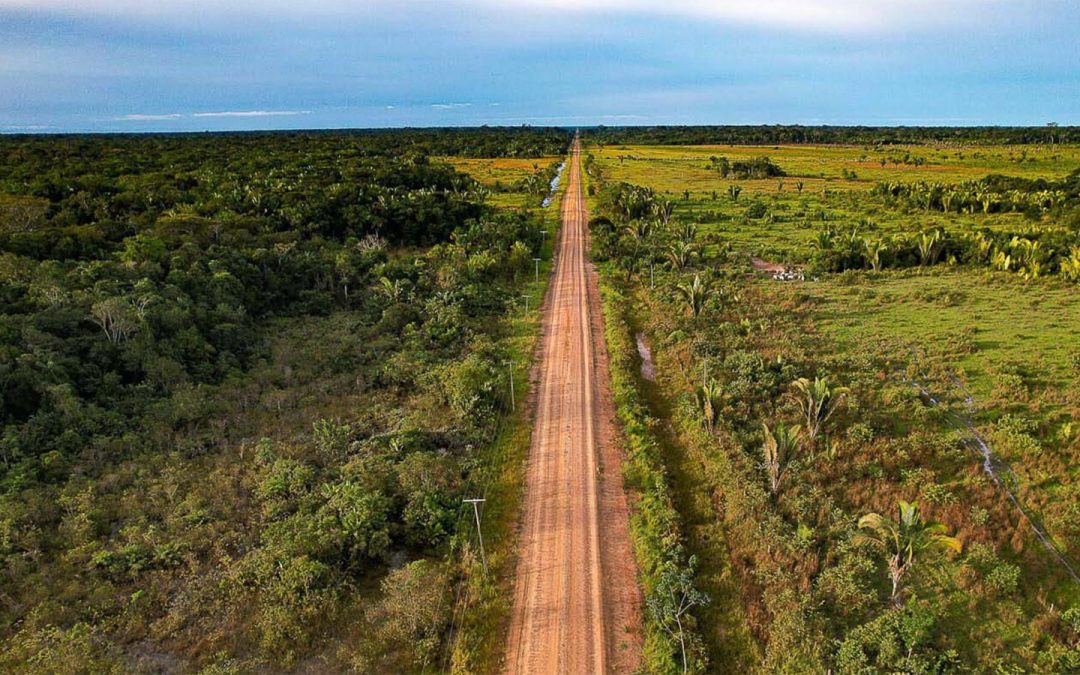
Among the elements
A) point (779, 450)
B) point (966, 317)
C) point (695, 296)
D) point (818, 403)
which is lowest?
point (779, 450)

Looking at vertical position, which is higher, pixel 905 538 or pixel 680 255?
pixel 680 255

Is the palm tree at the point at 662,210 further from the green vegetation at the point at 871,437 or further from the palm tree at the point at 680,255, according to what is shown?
the palm tree at the point at 680,255

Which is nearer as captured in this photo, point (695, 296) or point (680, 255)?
point (695, 296)

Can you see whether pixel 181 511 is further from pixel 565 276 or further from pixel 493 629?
pixel 565 276

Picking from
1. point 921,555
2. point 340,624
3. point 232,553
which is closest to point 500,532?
point 340,624

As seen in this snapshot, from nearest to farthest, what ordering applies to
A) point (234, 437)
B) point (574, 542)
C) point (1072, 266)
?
point (574, 542)
point (234, 437)
point (1072, 266)

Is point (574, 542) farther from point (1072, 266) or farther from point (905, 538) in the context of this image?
point (1072, 266)

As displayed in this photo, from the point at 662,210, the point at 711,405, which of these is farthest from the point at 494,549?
the point at 662,210
